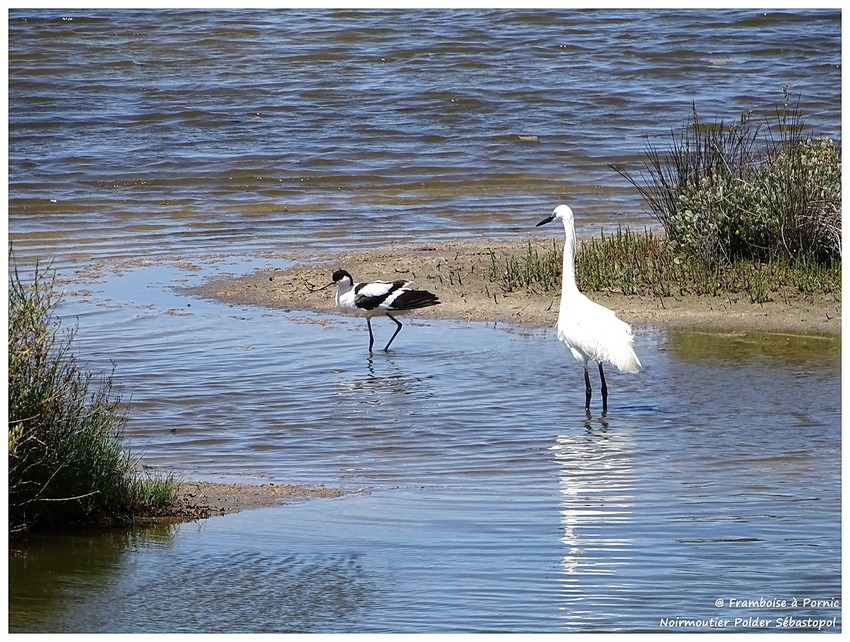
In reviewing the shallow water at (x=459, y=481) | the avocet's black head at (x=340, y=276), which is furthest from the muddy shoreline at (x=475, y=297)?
the avocet's black head at (x=340, y=276)

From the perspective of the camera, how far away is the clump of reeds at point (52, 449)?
5.92m

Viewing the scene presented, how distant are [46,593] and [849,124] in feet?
18.4

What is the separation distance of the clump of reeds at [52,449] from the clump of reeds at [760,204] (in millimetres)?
8310

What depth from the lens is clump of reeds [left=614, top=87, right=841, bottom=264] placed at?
13359mm

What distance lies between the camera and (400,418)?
9.44 meters

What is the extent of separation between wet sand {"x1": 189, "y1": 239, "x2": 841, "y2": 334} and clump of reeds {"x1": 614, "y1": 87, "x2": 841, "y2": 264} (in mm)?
792

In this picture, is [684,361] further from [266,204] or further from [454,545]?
[266,204]

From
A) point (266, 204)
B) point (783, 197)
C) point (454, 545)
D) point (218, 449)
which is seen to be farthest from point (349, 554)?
point (266, 204)

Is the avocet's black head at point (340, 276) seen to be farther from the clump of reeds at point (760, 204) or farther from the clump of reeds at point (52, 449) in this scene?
the clump of reeds at point (52, 449)

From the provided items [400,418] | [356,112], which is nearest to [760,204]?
[400,418]

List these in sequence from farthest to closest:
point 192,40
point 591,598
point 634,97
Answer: point 192,40
point 634,97
point 591,598

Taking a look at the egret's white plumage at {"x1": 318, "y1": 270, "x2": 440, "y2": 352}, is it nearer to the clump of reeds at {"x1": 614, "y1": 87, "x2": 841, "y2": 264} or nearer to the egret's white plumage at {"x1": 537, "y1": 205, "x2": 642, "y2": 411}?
the egret's white plumage at {"x1": 537, "y1": 205, "x2": 642, "y2": 411}

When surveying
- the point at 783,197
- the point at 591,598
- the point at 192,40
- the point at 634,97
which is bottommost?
the point at 591,598

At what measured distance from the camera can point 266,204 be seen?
22.1 m
